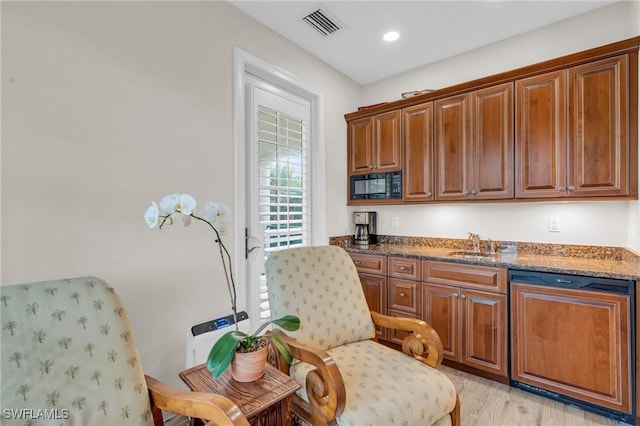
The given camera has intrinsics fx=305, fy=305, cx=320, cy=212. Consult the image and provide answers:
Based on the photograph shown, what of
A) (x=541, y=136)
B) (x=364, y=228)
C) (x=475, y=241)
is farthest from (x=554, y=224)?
(x=364, y=228)

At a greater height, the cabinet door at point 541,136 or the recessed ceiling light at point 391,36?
the recessed ceiling light at point 391,36

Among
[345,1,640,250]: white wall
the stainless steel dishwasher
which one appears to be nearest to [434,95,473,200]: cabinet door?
[345,1,640,250]: white wall

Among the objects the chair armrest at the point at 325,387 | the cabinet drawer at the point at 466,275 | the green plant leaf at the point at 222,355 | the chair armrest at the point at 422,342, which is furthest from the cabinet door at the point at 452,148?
the green plant leaf at the point at 222,355

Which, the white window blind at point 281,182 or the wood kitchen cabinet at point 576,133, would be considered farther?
the white window blind at point 281,182

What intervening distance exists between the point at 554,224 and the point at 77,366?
312 centimetres

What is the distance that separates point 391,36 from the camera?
2.59m

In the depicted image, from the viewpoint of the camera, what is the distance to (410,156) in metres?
2.93

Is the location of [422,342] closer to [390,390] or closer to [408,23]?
[390,390]

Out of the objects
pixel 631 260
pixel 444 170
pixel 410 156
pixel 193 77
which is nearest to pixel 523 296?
pixel 631 260

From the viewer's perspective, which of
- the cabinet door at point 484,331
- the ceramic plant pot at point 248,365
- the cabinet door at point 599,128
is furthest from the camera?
the cabinet door at point 484,331

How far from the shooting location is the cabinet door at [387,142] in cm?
301

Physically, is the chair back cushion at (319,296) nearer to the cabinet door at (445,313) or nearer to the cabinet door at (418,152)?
the cabinet door at (445,313)

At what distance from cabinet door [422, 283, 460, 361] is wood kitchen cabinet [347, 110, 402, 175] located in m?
1.22

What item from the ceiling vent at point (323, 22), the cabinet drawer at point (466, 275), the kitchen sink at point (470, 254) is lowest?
the cabinet drawer at point (466, 275)
